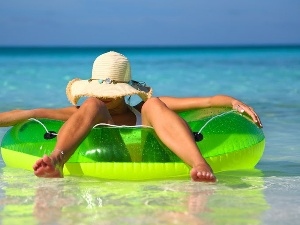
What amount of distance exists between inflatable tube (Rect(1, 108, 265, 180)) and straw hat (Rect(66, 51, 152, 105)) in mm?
210

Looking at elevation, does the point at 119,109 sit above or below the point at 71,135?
above

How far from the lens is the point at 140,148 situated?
406cm

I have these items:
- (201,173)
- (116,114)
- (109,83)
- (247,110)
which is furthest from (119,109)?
(201,173)

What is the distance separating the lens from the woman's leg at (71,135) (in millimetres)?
3723

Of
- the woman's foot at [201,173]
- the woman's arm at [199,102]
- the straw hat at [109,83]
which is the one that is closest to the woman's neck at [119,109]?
the straw hat at [109,83]

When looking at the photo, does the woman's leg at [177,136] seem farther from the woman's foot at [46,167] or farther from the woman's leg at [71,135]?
the woman's foot at [46,167]

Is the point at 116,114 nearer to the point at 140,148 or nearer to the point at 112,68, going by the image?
the point at 112,68

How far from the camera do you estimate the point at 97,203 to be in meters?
3.55

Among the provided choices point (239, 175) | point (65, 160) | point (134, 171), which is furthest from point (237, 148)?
point (65, 160)

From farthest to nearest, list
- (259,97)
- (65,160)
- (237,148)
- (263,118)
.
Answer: (259,97), (263,118), (237,148), (65,160)

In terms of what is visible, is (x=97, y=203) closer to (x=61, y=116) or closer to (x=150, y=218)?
(x=150, y=218)

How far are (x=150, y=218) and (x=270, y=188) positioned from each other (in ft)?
3.01

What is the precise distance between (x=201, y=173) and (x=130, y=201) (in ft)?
1.20

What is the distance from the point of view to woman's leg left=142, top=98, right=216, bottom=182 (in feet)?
12.3
